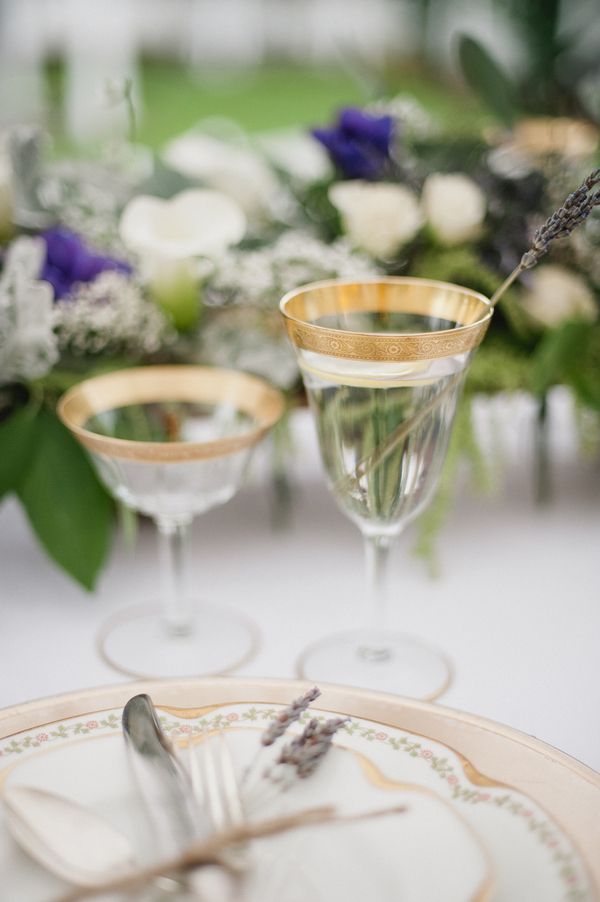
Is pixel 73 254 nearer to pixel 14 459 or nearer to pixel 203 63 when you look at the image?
pixel 14 459

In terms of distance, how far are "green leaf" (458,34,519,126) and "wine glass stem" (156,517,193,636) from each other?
0.59m

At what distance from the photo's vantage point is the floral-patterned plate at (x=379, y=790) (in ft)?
1.12

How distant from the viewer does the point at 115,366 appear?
75 cm

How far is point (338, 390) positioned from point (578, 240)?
0.41 meters

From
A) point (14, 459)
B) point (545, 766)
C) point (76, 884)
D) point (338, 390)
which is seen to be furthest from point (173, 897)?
point (14, 459)

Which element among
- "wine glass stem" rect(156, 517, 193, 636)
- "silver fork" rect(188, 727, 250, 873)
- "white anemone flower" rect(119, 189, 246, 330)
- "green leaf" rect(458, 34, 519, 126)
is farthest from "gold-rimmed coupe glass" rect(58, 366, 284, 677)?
"green leaf" rect(458, 34, 519, 126)

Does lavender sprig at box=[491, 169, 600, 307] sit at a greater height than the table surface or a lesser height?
greater

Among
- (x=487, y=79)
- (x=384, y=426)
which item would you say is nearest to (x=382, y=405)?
(x=384, y=426)

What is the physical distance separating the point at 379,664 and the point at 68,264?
394mm

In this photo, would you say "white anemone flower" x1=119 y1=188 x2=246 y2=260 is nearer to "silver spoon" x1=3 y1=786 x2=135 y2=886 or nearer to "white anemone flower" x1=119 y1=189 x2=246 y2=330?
"white anemone flower" x1=119 y1=189 x2=246 y2=330

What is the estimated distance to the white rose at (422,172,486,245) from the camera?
2.73 feet

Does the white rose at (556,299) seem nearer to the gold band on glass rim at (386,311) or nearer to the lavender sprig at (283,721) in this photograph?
the gold band on glass rim at (386,311)

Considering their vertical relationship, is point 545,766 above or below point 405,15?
below

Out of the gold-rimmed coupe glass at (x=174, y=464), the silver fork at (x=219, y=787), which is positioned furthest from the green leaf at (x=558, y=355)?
the silver fork at (x=219, y=787)
